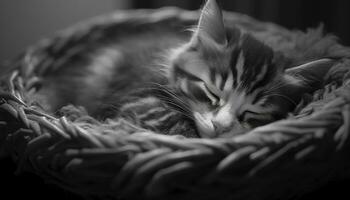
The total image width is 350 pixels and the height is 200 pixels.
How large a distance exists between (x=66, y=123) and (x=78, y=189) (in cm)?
14

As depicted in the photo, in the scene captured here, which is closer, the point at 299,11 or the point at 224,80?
the point at 224,80

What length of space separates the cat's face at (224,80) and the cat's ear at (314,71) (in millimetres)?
58

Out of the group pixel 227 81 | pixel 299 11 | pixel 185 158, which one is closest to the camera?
pixel 185 158

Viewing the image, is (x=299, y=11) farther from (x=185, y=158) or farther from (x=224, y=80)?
(x=185, y=158)

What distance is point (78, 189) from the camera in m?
0.80

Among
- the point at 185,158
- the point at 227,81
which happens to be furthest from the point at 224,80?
the point at 185,158

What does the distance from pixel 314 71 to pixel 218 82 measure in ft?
0.97

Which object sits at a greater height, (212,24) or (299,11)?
(212,24)

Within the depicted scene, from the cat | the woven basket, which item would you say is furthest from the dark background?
the woven basket

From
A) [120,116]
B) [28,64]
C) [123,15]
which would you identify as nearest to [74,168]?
[120,116]

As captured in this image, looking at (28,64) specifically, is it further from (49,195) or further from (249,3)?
(249,3)

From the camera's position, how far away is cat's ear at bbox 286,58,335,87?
1081mm

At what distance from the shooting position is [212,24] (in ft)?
3.71

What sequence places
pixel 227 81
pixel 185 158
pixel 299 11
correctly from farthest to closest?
pixel 299 11 < pixel 227 81 < pixel 185 158
